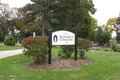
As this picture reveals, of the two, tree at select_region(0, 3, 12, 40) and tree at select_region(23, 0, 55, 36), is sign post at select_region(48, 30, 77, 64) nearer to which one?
tree at select_region(23, 0, 55, 36)

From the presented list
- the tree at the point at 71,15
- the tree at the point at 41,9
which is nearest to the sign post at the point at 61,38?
the tree at the point at 41,9

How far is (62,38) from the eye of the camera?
741 centimetres

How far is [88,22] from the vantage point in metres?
31.7

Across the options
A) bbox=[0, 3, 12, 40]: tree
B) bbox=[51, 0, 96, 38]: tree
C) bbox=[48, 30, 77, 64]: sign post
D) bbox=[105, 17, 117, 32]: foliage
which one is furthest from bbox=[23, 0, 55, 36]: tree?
bbox=[105, 17, 117, 32]: foliage

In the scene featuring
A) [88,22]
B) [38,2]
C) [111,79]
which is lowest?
[111,79]

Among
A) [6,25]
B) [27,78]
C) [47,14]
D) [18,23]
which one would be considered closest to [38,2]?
[47,14]

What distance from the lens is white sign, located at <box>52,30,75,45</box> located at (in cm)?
713

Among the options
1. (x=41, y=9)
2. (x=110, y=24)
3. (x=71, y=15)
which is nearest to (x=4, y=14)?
(x=41, y=9)

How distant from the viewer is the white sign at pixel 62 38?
7.13m

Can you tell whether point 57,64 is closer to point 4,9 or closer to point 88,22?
point 88,22

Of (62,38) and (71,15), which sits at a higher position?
(71,15)

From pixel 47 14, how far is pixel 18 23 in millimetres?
18144

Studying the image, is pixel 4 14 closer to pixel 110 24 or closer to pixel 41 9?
pixel 41 9

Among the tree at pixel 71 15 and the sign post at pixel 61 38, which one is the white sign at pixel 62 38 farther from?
the tree at pixel 71 15
